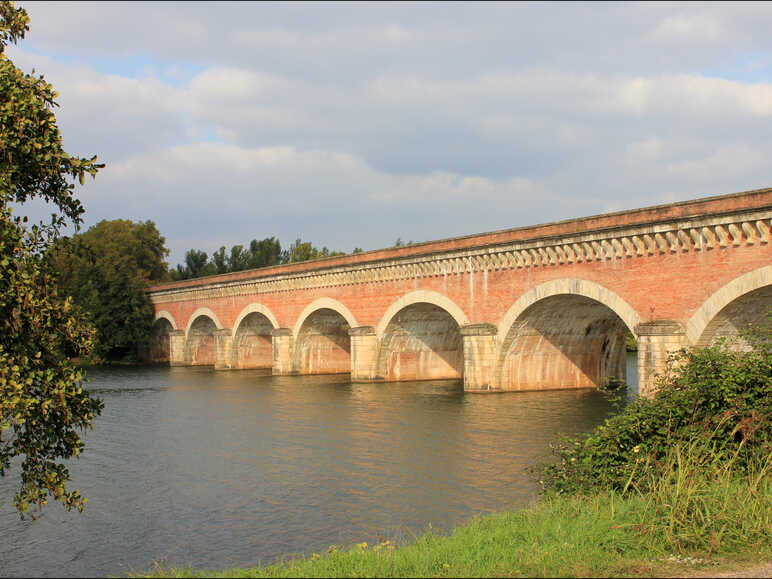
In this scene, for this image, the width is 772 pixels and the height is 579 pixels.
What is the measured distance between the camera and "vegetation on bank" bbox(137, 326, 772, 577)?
247 inches

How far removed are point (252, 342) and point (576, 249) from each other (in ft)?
85.5

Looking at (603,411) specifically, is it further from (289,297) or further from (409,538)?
(289,297)

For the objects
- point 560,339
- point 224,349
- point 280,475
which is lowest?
point 280,475

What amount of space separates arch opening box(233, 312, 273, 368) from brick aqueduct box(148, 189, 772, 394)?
1066 millimetres

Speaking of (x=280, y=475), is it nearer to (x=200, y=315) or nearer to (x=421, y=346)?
(x=421, y=346)

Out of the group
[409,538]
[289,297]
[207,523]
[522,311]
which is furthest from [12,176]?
[289,297]

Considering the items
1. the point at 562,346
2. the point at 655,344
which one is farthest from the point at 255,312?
the point at 655,344

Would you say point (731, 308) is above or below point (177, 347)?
above

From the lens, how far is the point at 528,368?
80.5 ft

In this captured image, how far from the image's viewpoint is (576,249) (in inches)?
813

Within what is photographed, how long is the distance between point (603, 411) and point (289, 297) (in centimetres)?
→ 1889

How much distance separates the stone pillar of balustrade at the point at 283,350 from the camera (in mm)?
35750

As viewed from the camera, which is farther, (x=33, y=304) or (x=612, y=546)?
(x=33, y=304)

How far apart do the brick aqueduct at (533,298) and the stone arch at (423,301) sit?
55 mm
